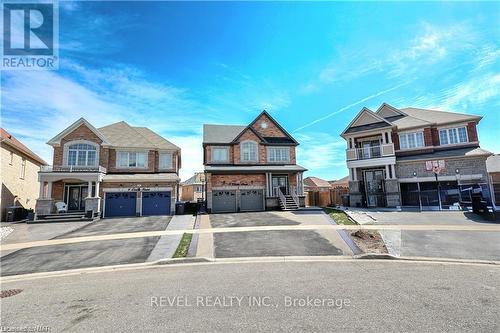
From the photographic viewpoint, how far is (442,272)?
7.30 m

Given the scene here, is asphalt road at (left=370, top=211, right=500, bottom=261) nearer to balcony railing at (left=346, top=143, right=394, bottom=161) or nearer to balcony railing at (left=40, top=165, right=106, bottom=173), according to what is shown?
balcony railing at (left=346, top=143, right=394, bottom=161)

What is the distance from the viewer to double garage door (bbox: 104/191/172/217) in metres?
22.3

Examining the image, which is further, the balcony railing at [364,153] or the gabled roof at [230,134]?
the gabled roof at [230,134]

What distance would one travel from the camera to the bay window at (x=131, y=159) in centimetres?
2456

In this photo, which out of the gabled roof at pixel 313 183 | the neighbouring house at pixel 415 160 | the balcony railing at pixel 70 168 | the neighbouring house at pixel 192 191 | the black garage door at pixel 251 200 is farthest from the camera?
the gabled roof at pixel 313 183

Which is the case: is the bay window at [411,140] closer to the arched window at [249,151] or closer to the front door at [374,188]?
the front door at [374,188]

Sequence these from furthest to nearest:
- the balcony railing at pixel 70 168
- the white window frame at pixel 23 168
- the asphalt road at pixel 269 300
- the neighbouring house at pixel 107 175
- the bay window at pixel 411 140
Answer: the white window frame at pixel 23 168
the bay window at pixel 411 140
the neighbouring house at pixel 107 175
the balcony railing at pixel 70 168
the asphalt road at pixel 269 300

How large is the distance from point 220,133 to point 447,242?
22.2 m

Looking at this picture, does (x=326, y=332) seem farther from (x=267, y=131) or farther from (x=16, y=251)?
(x=267, y=131)

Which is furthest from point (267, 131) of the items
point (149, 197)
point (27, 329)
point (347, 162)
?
point (27, 329)

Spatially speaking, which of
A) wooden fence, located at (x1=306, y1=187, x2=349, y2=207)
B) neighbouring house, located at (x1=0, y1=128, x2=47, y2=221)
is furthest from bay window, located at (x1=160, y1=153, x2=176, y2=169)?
wooden fence, located at (x1=306, y1=187, x2=349, y2=207)

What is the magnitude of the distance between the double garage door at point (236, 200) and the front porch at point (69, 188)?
10224 mm

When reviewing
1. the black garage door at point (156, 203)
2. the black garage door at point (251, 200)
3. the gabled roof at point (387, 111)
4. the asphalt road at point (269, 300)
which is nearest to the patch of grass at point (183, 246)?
the asphalt road at point (269, 300)

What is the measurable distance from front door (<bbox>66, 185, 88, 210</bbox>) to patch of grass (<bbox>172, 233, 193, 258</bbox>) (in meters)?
16.4
